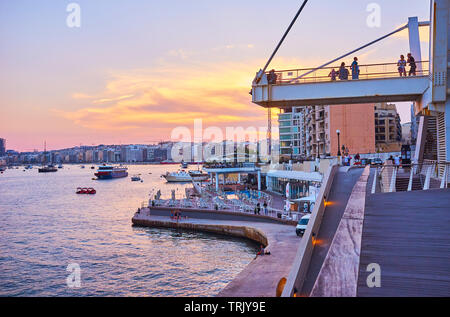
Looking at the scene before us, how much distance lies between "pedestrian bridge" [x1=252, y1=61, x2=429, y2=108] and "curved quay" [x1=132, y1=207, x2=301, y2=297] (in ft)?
21.9

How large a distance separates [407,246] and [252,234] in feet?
72.6

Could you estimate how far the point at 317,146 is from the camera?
62.7 meters

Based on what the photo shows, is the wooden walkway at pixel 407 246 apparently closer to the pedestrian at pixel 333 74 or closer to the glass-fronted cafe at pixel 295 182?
the pedestrian at pixel 333 74

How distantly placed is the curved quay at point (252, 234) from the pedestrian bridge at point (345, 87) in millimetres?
6666

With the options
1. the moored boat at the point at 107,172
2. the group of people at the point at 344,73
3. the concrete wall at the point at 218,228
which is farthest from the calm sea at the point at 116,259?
the moored boat at the point at 107,172

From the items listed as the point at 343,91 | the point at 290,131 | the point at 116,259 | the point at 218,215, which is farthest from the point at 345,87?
the point at 290,131

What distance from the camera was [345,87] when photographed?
15.7 meters

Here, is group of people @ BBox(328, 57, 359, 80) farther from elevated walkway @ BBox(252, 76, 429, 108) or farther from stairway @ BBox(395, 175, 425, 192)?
stairway @ BBox(395, 175, 425, 192)

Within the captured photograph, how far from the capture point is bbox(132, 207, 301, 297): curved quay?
1426cm

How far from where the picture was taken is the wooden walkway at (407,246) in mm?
4547

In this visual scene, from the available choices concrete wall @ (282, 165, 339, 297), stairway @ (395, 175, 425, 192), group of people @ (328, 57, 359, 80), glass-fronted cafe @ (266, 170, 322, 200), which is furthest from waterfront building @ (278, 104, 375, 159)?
concrete wall @ (282, 165, 339, 297)

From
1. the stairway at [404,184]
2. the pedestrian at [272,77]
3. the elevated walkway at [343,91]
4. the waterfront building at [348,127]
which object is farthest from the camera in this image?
the waterfront building at [348,127]

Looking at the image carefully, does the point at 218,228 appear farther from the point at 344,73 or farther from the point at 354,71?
the point at 354,71
